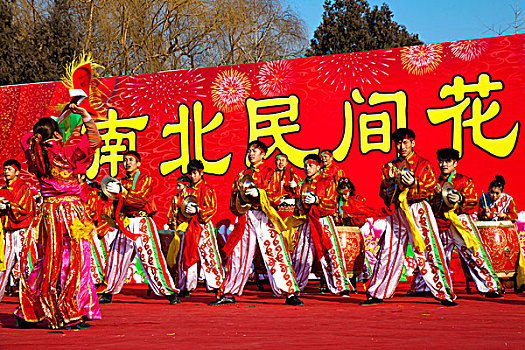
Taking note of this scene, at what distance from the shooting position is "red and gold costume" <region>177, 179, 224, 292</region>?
7.29 meters

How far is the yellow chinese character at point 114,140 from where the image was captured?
10320 mm

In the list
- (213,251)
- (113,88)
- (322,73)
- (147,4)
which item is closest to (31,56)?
(147,4)

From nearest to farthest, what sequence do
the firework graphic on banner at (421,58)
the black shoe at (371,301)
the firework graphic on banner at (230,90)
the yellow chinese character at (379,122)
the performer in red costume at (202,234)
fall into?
the black shoe at (371,301) → the performer in red costume at (202,234) → the firework graphic on banner at (421,58) → the yellow chinese character at (379,122) → the firework graphic on banner at (230,90)

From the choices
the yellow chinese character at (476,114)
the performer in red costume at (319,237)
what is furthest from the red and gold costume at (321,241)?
the yellow chinese character at (476,114)

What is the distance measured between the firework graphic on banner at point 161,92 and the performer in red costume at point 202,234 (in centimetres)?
274

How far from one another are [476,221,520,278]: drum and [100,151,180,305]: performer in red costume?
322 centimetres

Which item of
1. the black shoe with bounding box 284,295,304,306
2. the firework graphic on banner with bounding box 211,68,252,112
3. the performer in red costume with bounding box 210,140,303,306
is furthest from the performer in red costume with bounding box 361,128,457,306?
the firework graphic on banner with bounding box 211,68,252,112

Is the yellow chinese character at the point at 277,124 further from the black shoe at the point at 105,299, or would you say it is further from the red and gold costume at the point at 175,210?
the black shoe at the point at 105,299

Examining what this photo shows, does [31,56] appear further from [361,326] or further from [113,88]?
[361,326]

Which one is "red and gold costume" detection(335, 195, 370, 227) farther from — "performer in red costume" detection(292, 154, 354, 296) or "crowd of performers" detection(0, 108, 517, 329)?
"performer in red costume" detection(292, 154, 354, 296)

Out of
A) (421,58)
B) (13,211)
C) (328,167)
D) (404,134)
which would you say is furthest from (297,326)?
(421,58)

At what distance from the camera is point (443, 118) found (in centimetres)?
874

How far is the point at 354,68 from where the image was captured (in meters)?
9.21

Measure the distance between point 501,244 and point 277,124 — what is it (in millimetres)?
3313
